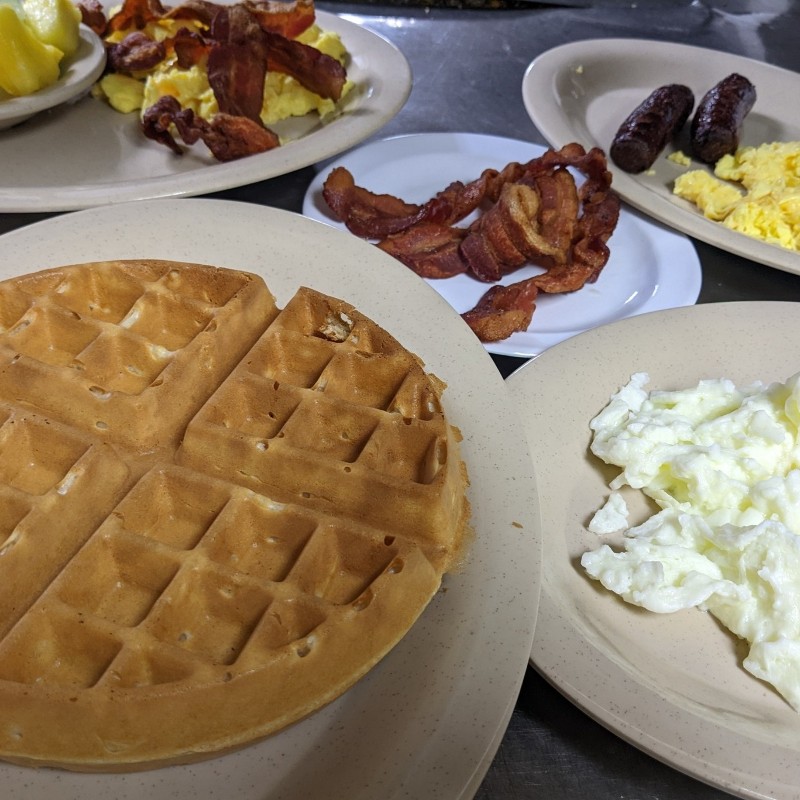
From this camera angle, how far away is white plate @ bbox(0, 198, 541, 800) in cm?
104

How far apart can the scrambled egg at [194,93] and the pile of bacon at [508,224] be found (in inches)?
22.4

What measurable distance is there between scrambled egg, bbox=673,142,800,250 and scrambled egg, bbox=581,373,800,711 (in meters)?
1.01

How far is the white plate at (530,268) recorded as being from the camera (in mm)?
2281

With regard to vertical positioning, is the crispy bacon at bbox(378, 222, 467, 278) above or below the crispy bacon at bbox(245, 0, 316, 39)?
below

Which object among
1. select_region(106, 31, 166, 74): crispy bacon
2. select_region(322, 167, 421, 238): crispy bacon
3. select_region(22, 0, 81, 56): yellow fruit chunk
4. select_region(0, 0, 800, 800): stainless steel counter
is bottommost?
select_region(0, 0, 800, 800): stainless steel counter

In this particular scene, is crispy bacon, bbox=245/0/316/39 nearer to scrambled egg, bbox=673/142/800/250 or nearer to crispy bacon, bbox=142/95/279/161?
crispy bacon, bbox=142/95/279/161

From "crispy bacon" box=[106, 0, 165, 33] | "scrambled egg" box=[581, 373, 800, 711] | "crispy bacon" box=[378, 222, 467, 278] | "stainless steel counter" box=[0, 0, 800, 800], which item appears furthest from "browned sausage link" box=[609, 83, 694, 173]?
"crispy bacon" box=[106, 0, 165, 33]

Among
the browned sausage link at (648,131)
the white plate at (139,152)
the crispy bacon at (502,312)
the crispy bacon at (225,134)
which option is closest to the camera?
the crispy bacon at (502,312)

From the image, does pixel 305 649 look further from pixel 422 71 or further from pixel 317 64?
pixel 422 71

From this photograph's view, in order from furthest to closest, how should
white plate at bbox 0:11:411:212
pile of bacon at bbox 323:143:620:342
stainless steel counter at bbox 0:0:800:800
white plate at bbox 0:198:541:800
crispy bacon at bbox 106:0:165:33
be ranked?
crispy bacon at bbox 106:0:165:33 → pile of bacon at bbox 323:143:620:342 → white plate at bbox 0:11:411:212 → stainless steel counter at bbox 0:0:800:800 → white plate at bbox 0:198:541:800

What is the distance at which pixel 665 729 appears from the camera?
1.18 m

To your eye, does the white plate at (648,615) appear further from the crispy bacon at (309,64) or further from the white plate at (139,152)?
the crispy bacon at (309,64)

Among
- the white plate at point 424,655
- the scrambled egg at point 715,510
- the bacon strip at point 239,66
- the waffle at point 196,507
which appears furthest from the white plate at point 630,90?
the waffle at point 196,507

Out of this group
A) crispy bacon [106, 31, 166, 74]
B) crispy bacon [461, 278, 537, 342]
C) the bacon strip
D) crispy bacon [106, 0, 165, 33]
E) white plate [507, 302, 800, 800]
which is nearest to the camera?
white plate [507, 302, 800, 800]
